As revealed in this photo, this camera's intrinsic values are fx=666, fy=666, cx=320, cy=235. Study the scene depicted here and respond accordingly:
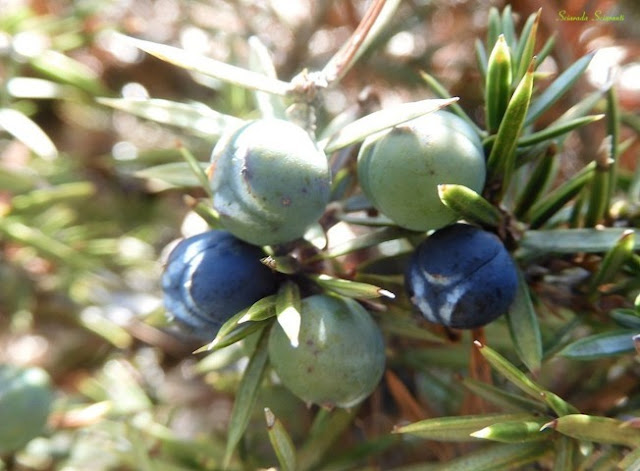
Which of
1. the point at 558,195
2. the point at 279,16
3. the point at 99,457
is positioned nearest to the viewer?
the point at 558,195

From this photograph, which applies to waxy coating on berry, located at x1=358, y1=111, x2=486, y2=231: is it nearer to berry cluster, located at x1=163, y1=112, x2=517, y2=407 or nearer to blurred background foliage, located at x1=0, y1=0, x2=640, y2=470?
berry cluster, located at x1=163, y1=112, x2=517, y2=407

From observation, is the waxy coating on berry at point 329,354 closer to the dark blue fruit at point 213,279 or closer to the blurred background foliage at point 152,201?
the dark blue fruit at point 213,279

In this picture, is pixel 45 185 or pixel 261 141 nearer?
pixel 261 141

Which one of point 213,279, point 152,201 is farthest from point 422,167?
point 152,201

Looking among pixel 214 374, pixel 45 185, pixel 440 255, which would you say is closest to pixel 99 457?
pixel 214 374

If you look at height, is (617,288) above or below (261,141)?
below

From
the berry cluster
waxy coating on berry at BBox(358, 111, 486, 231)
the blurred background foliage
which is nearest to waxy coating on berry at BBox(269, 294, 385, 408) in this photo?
the berry cluster

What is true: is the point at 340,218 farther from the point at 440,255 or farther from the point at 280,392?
the point at 280,392

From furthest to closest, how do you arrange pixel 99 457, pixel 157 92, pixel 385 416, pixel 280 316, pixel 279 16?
pixel 157 92 < pixel 279 16 < pixel 99 457 < pixel 385 416 < pixel 280 316

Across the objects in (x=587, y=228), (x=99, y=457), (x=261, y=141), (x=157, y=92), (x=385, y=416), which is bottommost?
(x=99, y=457)
